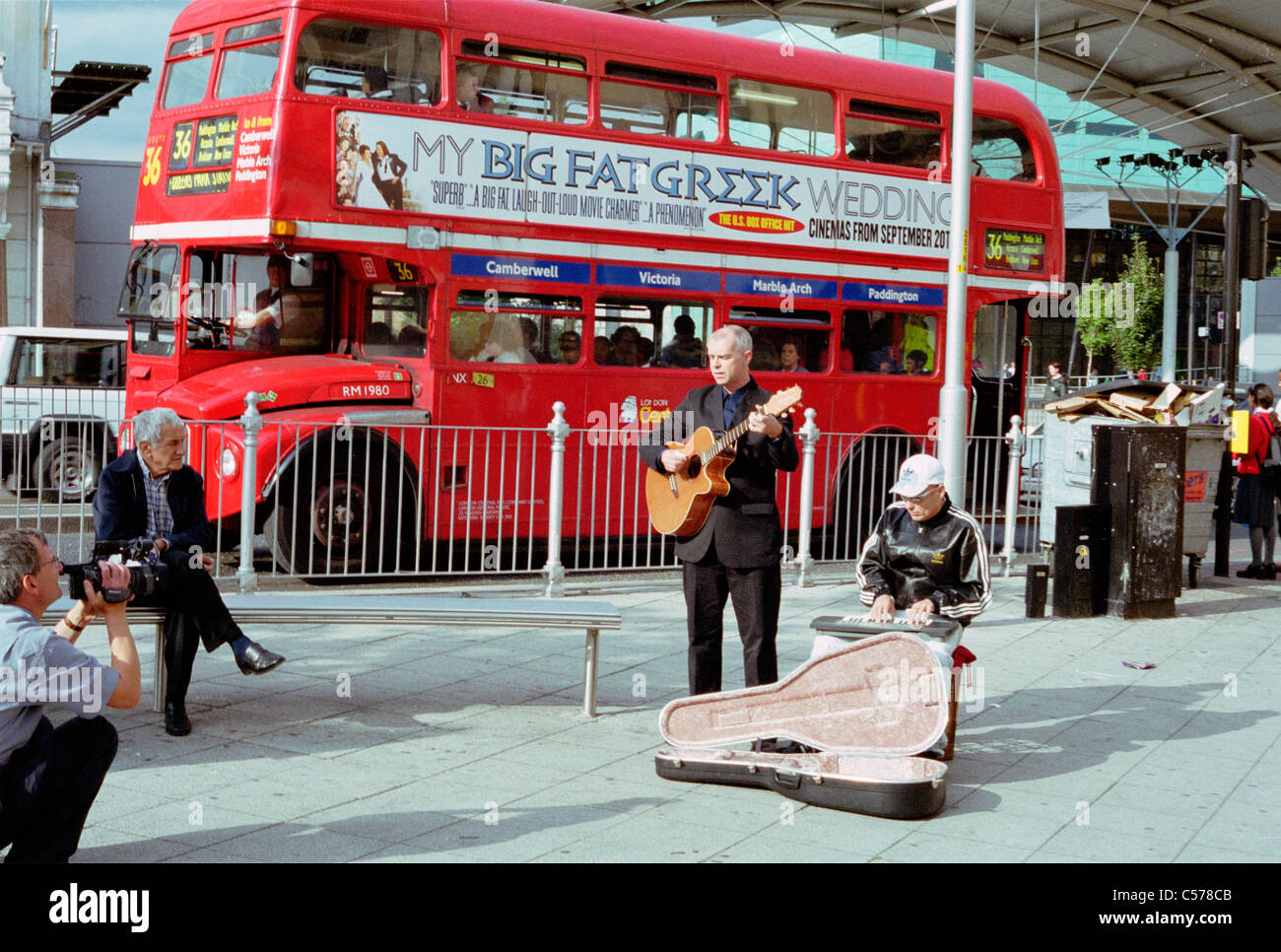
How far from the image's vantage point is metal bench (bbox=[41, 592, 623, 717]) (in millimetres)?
6305

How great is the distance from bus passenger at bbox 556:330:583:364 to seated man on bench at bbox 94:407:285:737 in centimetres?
510

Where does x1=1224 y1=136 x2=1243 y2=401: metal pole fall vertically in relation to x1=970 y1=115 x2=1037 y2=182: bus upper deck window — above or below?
below

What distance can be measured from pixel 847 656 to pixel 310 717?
2581 mm

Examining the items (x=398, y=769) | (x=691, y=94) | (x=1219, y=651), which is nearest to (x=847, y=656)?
(x=398, y=769)

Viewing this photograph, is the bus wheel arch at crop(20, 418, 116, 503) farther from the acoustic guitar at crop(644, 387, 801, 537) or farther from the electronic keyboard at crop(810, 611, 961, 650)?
the electronic keyboard at crop(810, 611, 961, 650)

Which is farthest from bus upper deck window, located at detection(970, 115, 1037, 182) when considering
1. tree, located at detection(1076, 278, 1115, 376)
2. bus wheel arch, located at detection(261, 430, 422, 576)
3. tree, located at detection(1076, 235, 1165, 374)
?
tree, located at detection(1076, 278, 1115, 376)

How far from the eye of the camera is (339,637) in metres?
8.17

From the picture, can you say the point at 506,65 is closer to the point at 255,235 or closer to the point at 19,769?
the point at 255,235

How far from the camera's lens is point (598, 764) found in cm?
568

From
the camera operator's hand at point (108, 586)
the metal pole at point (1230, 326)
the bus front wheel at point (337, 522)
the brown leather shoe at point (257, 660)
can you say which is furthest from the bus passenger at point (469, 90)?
the camera operator's hand at point (108, 586)

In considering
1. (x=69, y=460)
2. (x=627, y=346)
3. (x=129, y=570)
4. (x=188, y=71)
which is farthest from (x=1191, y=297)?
(x=129, y=570)

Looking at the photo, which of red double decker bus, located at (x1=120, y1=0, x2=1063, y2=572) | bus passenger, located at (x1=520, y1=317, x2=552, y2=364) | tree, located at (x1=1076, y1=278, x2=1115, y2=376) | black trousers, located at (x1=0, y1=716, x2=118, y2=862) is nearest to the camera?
black trousers, located at (x1=0, y1=716, x2=118, y2=862)

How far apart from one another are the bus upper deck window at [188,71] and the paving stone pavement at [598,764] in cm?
452

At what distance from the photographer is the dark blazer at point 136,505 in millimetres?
6004
